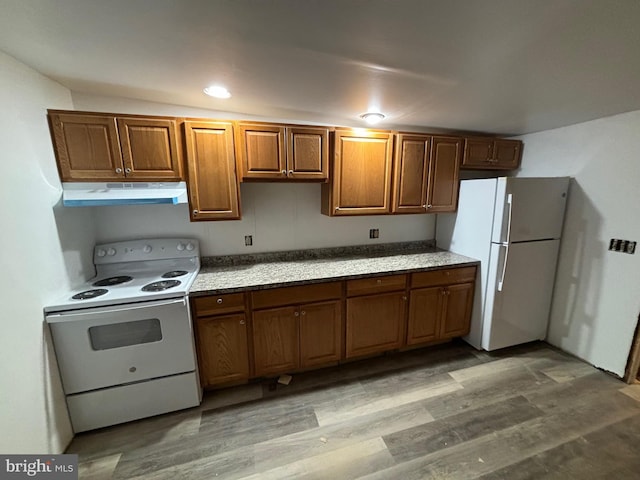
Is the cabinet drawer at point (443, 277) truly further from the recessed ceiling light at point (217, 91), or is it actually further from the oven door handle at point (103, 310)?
the recessed ceiling light at point (217, 91)

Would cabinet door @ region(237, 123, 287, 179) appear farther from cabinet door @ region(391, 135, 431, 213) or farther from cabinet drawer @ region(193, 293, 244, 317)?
cabinet door @ region(391, 135, 431, 213)

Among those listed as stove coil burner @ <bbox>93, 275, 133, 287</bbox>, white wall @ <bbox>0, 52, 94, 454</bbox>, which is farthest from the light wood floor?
stove coil burner @ <bbox>93, 275, 133, 287</bbox>

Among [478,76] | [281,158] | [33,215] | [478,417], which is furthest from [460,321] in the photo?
[33,215]

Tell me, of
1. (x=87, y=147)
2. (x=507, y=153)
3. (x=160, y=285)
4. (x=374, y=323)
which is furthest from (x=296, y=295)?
(x=507, y=153)

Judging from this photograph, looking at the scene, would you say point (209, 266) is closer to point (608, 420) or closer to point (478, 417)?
point (478, 417)

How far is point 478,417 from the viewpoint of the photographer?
1.82 m

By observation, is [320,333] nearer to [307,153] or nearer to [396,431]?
[396,431]

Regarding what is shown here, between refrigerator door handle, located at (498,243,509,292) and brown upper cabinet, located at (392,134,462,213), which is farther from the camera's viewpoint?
brown upper cabinet, located at (392,134,462,213)

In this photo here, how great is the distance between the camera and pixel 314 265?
239 centimetres

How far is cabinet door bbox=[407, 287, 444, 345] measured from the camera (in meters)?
2.38

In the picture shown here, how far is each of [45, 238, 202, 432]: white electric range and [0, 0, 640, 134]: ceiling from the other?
4.46 ft

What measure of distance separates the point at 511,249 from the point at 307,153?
2.00 m

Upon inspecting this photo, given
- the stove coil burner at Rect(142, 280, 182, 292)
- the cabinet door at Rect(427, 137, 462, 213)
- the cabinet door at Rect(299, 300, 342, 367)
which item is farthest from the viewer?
the cabinet door at Rect(427, 137, 462, 213)

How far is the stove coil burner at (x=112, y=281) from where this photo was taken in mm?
1870
